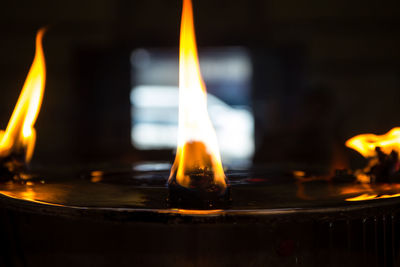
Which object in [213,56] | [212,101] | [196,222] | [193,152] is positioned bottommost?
[196,222]

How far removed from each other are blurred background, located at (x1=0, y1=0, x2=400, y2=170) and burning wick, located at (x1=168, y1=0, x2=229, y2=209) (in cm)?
465

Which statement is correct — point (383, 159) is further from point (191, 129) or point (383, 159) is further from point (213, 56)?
point (213, 56)

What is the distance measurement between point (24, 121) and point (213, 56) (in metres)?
5.16

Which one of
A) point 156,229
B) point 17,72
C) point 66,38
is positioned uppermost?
point 66,38

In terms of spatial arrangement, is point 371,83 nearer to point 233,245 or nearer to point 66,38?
point 66,38

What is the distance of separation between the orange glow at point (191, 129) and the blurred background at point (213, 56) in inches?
183

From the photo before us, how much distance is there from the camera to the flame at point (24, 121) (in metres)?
1.29

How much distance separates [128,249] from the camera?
32.7 inches

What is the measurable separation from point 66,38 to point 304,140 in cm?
341

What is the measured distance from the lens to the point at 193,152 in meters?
0.96

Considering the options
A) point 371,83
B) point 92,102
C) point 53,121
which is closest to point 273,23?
point 371,83

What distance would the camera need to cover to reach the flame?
1.29 m

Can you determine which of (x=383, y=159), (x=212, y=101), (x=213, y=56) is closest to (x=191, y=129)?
(x=383, y=159)

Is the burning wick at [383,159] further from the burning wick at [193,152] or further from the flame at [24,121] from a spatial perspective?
the flame at [24,121]
